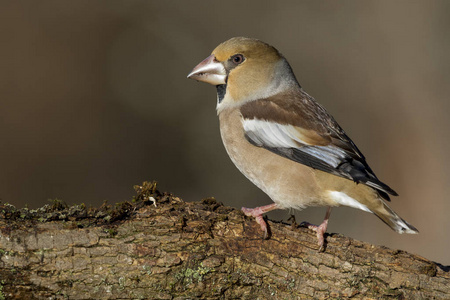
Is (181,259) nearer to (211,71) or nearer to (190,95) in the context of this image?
(211,71)

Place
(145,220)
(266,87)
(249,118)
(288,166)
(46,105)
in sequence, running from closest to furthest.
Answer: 1. (145,220)
2. (288,166)
3. (249,118)
4. (266,87)
5. (46,105)

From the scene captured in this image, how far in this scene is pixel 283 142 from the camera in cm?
425

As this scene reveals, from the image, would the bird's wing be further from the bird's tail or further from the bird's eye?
the bird's eye

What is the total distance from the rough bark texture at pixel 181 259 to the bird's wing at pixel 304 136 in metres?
0.58

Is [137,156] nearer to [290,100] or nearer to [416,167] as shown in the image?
[290,100]

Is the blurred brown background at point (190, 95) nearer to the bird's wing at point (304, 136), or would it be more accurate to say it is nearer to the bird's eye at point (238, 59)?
the bird's eye at point (238, 59)

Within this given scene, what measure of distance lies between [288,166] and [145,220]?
1443 millimetres

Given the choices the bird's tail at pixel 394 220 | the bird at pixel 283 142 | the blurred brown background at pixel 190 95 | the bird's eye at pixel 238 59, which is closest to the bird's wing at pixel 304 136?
the bird at pixel 283 142

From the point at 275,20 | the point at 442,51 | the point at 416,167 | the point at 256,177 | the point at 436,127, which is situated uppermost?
the point at 275,20

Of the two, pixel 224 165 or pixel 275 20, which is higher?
pixel 275 20

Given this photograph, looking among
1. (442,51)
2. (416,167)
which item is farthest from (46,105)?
(442,51)

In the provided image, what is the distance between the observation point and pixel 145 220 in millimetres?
3225

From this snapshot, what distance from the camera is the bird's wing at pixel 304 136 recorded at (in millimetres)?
4016

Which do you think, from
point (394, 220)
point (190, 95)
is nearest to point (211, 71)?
point (394, 220)
